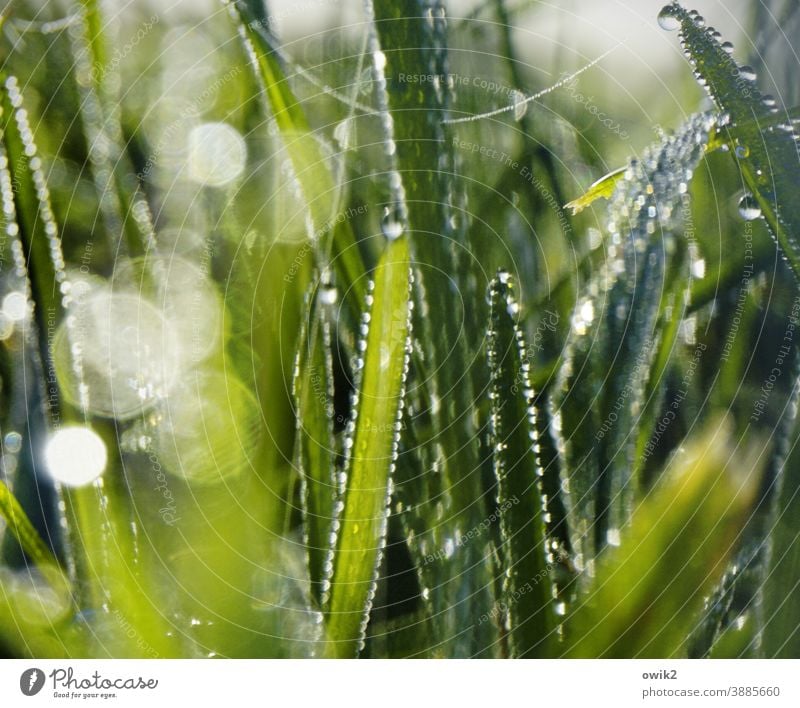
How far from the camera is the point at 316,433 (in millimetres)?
453

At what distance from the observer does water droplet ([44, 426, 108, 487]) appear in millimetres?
452

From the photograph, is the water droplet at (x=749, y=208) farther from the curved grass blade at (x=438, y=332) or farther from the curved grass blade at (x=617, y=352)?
the curved grass blade at (x=438, y=332)

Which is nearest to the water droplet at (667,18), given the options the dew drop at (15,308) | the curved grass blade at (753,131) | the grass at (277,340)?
the curved grass blade at (753,131)

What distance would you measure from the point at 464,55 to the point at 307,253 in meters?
0.19

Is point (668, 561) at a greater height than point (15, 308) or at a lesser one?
lesser

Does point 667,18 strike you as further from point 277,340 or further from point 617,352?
point 277,340

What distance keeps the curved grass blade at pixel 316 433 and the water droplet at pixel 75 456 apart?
144 millimetres

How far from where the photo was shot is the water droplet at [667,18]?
48cm

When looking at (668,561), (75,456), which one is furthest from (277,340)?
(668,561)

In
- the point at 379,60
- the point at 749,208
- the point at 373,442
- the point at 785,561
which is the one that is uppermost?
the point at 379,60

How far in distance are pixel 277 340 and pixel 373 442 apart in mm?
102

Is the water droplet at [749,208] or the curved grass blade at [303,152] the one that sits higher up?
the curved grass blade at [303,152]

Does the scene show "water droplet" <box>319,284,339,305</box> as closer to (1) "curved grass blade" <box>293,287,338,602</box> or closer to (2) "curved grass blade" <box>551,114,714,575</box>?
(1) "curved grass blade" <box>293,287,338,602</box>
